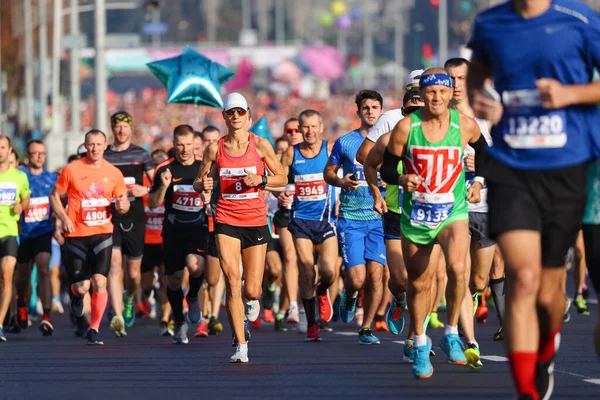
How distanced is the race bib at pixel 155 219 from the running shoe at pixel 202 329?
2746mm

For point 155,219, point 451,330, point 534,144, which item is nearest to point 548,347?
point 534,144

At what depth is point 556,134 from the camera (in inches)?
303

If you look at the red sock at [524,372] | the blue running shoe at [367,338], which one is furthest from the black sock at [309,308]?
the red sock at [524,372]

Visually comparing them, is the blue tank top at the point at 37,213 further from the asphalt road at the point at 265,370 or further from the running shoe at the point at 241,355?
the running shoe at the point at 241,355

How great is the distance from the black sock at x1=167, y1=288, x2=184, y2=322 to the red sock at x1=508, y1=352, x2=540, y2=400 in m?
7.50

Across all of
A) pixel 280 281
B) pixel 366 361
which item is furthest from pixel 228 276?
pixel 280 281

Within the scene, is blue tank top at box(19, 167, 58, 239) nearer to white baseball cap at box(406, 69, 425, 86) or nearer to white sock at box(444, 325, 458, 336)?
white baseball cap at box(406, 69, 425, 86)

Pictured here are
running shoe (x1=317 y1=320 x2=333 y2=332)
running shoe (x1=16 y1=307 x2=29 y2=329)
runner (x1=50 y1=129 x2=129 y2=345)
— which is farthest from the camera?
running shoe (x1=16 y1=307 x2=29 y2=329)

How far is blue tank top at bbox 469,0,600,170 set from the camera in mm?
7711

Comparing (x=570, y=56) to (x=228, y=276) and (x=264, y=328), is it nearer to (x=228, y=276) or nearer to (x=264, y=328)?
(x=228, y=276)

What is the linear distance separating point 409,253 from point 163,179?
527cm

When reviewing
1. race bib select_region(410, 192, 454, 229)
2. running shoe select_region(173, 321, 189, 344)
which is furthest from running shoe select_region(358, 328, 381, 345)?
race bib select_region(410, 192, 454, 229)

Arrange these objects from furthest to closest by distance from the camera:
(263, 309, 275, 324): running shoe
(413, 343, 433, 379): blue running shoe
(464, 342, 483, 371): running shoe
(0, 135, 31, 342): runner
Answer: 1. (263, 309, 275, 324): running shoe
2. (0, 135, 31, 342): runner
3. (464, 342, 483, 371): running shoe
4. (413, 343, 433, 379): blue running shoe

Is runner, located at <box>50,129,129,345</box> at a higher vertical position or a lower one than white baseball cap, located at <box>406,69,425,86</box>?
lower
